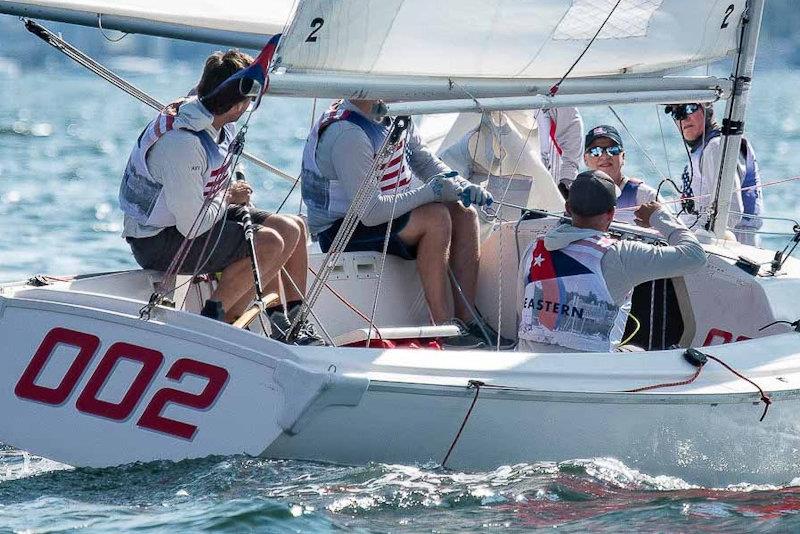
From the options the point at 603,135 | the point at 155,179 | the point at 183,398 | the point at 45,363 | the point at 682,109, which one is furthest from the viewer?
the point at 682,109

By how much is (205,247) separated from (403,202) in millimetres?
Answer: 771

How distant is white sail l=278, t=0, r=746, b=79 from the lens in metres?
4.37

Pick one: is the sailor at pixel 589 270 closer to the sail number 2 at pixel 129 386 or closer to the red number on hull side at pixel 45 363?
the sail number 2 at pixel 129 386

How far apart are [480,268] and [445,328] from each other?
89cm

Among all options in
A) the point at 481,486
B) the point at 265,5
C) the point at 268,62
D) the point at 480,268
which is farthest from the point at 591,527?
the point at 265,5

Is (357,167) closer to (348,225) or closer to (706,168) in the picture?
(348,225)

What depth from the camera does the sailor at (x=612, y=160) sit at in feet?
20.4

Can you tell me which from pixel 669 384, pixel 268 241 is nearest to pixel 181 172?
pixel 268 241

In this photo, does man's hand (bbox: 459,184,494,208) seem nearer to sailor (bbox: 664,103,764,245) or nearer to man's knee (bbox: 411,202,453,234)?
man's knee (bbox: 411,202,453,234)

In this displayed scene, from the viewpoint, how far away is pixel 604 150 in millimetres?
6234

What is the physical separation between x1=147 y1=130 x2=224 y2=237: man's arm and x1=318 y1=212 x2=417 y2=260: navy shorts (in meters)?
0.81

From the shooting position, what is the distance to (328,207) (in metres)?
5.34

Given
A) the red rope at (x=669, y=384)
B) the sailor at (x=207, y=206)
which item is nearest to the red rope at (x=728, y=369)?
the red rope at (x=669, y=384)

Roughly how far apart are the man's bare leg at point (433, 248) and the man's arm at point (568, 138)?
1.57 metres
